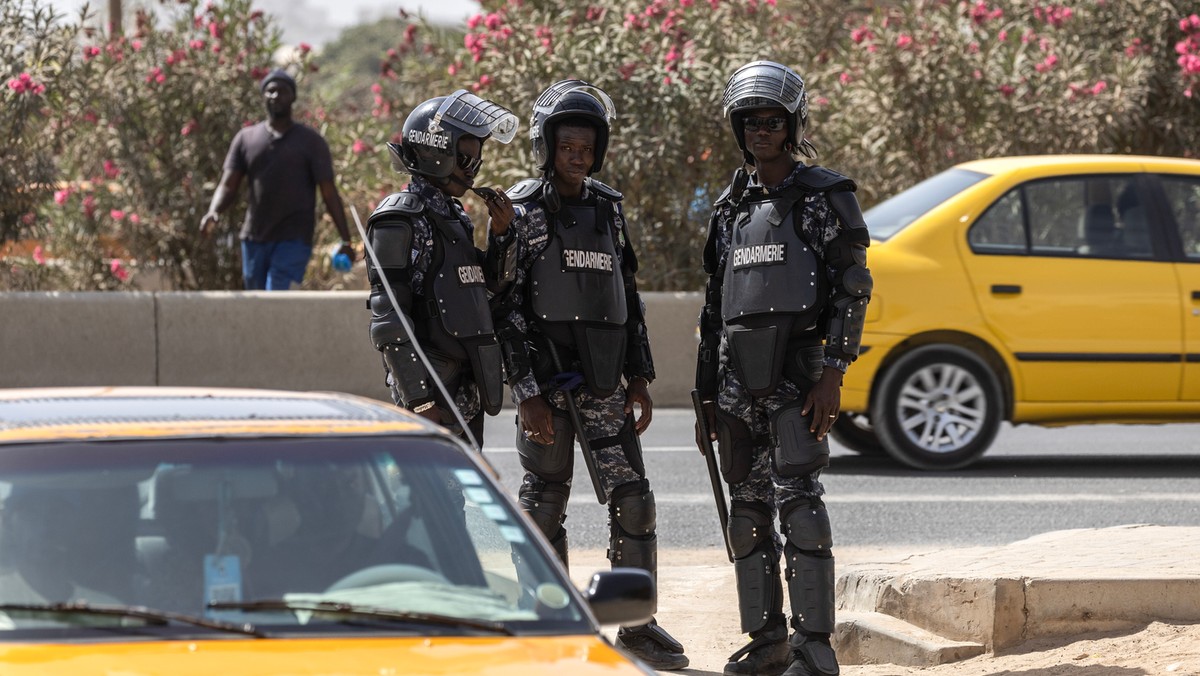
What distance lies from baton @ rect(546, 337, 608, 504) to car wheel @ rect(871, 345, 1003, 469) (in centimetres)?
430

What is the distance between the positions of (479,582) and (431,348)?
1928mm

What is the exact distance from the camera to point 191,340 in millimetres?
12156

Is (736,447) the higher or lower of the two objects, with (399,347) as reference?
lower

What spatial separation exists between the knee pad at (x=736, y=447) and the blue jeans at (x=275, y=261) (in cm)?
744

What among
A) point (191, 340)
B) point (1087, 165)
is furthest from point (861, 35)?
point (191, 340)

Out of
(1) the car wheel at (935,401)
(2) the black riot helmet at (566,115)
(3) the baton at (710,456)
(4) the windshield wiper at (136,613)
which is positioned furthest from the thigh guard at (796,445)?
(1) the car wheel at (935,401)

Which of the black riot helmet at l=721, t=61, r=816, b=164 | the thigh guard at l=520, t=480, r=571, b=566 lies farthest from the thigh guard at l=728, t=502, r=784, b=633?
the black riot helmet at l=721, t=61, r=816, b=164

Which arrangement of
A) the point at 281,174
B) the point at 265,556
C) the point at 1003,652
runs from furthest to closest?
the point at 281,174
the point at 1003,652
the point at 265,556

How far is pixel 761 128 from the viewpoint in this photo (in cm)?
543

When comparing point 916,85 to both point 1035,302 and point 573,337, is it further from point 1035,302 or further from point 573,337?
point 573,337

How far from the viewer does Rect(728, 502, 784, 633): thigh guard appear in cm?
540

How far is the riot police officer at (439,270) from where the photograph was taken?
5.29 meters

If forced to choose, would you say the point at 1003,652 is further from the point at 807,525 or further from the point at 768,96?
the point at 768,96

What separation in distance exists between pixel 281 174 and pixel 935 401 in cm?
471
